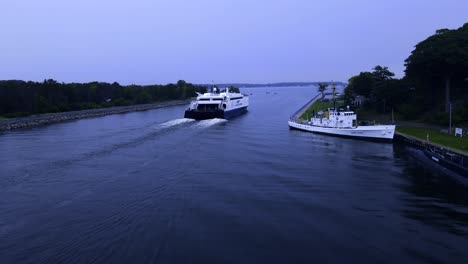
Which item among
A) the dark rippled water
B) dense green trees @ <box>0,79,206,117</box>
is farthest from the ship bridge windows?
the dark rippled water

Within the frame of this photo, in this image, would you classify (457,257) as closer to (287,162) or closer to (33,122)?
(287,162)

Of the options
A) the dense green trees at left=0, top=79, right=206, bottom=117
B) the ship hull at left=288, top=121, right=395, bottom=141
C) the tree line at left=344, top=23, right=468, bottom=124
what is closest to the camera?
the ship hull at left=288, top=121, right=395, bottom=141

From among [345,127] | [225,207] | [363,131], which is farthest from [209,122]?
[225,207]

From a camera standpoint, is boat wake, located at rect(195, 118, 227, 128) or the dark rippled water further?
boat wake, located at rect(195, 118, 227, 128)

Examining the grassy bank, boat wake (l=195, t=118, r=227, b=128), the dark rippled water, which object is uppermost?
boat wake (l=195, t=118, r=227, b=128)

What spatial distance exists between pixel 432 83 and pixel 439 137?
2443 cm

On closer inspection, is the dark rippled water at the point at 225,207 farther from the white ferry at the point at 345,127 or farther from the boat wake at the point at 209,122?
the boat wake at the point at 209,122

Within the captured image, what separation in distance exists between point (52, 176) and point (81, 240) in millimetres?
13912

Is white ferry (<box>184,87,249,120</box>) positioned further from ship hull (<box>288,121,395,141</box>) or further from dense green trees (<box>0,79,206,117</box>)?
dense green trees (<box>0,79,206,117</box>)

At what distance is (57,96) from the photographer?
105 m

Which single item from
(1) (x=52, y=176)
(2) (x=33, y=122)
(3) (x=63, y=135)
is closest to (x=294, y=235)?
(1) (x=52, y=176)

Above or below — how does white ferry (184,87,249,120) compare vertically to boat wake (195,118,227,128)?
above

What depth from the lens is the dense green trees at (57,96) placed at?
88750mm

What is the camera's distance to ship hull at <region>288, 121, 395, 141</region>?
164 feet
